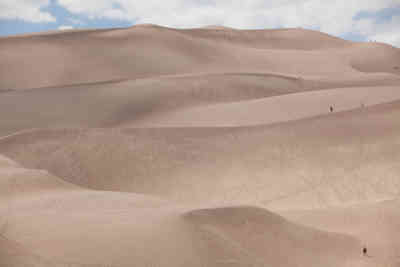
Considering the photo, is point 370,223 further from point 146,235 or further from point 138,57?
point 138,57

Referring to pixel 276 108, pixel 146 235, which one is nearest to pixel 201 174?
pixel 146 235

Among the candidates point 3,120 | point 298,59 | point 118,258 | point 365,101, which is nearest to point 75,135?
point 3,120

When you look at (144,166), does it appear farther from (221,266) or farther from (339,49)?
(339,49)

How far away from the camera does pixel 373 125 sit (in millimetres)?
11953

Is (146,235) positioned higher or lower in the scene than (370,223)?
lower

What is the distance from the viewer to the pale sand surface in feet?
16.5

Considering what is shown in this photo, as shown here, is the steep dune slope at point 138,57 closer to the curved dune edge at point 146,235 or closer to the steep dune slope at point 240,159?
the steep dune slope at point 240,159

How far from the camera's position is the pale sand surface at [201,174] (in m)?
5.04

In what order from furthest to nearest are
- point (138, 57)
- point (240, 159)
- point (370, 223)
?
point (138, 57), point (240, 159), point (370, 223)

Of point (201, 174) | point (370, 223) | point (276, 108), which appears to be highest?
point (276, 108)

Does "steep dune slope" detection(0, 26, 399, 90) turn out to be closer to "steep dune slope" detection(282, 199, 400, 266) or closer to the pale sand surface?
the pale sand surface

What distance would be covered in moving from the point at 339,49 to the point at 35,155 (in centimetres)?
3468

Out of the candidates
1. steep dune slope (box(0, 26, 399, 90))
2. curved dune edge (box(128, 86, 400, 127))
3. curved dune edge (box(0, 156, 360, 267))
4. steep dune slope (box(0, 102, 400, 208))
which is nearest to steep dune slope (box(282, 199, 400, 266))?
curved dune edge (box(0, 156, 360, 267))

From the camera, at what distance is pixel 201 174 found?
10.6 m
